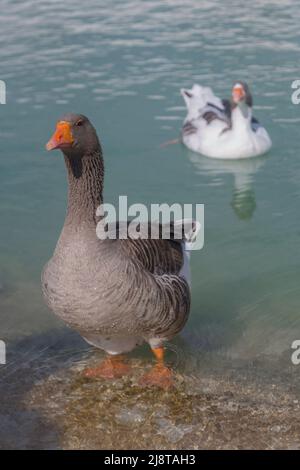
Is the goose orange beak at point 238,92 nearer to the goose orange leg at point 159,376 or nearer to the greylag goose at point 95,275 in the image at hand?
the greylag goose at point 95,275

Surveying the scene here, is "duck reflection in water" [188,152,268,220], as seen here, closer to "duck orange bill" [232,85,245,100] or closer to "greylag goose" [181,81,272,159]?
"greylag goose" [181,81,272,159]

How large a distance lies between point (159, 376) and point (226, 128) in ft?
19.5

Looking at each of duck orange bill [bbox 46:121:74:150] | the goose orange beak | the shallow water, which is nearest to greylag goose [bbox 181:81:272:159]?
the goose orange beak

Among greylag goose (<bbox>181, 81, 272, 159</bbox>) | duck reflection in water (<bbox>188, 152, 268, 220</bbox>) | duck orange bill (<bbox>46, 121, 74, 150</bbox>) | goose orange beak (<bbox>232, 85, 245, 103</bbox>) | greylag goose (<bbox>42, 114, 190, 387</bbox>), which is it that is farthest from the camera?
greylag goose (<bbox>181, 81, 272, 159</bbox>)

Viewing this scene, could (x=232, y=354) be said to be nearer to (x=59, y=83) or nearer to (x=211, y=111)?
(x=211, y=111)

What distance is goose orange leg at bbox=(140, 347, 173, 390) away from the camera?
6457 millimetres

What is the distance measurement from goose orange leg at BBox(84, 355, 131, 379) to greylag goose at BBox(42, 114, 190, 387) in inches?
9.5

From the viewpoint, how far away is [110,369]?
21.8ft

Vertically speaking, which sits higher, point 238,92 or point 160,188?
point 238,92

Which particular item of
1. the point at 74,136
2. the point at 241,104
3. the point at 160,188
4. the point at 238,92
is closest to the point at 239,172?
the point at 241,104

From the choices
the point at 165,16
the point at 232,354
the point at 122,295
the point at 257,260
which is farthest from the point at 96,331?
the point at 165,16

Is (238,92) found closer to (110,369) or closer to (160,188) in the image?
(160,188)

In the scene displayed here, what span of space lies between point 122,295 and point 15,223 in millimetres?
3567

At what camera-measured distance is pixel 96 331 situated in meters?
6.15
